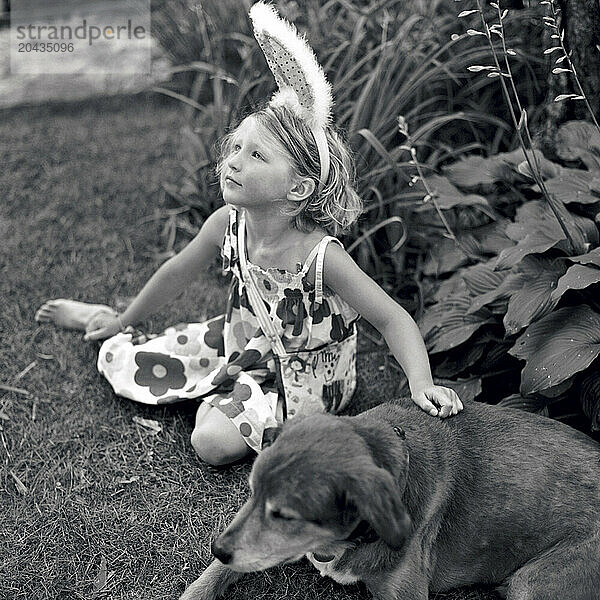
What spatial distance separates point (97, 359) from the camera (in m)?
4.12

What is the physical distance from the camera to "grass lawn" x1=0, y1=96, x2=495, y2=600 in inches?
120

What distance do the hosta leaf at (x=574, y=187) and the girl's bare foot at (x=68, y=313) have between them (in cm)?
224

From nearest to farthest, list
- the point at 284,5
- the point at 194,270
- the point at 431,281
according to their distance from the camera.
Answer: the point at 194,270 → the point at 431,281 → the point at 284,5

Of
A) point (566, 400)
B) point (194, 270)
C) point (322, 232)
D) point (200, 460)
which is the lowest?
point (200, 460)

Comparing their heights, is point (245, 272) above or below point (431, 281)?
above

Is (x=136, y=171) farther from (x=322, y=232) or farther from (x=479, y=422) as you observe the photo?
(x=479, y=422)

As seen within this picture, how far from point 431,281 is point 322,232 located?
1.11 meters

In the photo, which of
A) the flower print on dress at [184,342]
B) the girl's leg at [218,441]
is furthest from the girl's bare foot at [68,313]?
the girl's leg at [218,441]

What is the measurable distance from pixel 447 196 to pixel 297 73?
132cm

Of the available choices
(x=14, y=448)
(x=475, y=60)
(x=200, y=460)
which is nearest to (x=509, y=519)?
(x=200, y=460)

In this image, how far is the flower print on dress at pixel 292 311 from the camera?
3.56 metres

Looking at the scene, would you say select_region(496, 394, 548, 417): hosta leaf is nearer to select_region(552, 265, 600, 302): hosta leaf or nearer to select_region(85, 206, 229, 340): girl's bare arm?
select_region(552, 265, 600, 302): hosta leaf

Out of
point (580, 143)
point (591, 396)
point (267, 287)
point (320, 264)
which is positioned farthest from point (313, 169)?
point (580, 143)

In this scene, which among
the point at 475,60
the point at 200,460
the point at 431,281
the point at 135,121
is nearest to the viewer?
the point at 200,460
